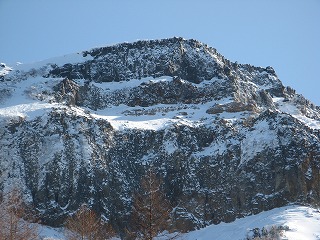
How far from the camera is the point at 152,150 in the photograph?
55.3m

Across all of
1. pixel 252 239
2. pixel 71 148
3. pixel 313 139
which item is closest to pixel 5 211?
pixel 252 239

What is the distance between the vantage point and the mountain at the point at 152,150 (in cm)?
4928

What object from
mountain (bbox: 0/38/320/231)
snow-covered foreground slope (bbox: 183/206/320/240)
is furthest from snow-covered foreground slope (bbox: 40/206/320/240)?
mountain (bbox: 0/38/320/231)

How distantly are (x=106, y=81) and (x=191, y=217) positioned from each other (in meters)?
31.6

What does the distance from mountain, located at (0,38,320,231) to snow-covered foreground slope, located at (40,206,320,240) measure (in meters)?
1.85

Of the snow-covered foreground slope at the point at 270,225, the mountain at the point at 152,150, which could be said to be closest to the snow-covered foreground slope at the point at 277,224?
the snow-covered foreground slope at the point at 270,225

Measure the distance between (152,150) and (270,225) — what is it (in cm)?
1973

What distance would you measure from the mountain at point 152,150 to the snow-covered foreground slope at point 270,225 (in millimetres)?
1854

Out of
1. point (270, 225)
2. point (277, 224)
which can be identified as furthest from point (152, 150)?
point (277, 224)

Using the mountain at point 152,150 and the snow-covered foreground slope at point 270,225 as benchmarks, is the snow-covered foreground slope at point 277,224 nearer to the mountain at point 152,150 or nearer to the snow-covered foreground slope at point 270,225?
the snow-covered foreground slope at point 270,225

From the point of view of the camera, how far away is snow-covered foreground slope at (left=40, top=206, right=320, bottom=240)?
3781 centimetres

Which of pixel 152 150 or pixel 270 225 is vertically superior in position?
pixel 152 150

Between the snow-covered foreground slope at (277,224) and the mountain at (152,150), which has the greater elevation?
the mountain at (152,150)

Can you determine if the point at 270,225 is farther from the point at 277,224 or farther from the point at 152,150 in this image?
the point at 152,150
